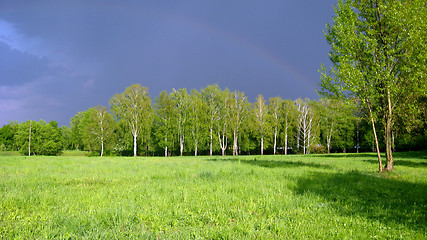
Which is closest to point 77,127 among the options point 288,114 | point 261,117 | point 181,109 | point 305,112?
point 181,109

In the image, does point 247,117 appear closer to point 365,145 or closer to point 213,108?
point 213,108

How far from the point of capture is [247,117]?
60156 millimetres

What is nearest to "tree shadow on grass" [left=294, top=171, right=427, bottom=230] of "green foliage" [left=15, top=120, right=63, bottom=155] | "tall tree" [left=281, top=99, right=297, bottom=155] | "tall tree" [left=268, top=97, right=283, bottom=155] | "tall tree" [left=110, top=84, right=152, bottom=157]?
"tall tree" [left=110, top=84, right=152, bottom=157]

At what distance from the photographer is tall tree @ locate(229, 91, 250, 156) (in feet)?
188

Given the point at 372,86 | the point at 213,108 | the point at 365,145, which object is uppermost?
the point at 213,108

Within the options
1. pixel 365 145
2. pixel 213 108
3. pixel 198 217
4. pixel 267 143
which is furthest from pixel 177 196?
pixel 365 145

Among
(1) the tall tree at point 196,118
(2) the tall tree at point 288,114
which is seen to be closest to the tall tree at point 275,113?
(2) the tall tree at point 288,114

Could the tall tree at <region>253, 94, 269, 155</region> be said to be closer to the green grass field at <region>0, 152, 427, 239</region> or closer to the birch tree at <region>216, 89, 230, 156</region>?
the birch tree at <region>216, 89, 230, 156</region>

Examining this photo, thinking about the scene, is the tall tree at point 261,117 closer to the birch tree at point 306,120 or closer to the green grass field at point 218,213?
the birch tree at point 306,120

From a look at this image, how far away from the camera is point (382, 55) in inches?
612

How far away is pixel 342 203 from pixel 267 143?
188ft

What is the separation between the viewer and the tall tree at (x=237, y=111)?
57.4 metres

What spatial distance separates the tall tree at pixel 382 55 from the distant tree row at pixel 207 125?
38434 mm

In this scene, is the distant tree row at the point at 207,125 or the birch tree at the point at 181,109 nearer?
the distant tree row at the point at 207,125
